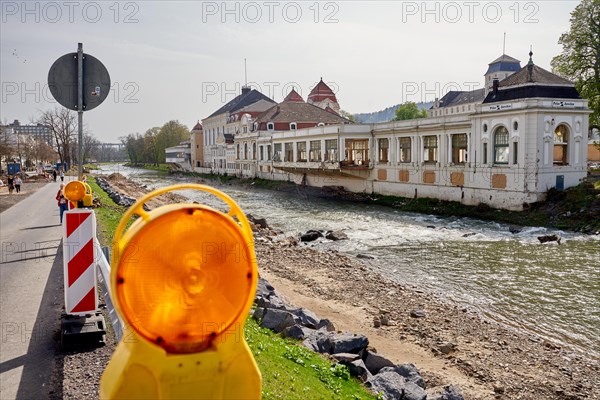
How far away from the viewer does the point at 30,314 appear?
791 cm

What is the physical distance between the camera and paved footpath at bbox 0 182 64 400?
550cm

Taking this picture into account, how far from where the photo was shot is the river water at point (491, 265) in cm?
1341

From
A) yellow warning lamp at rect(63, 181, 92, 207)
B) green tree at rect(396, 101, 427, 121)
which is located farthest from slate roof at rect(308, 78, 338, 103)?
yellow warning lamp at rect(63, 181, 92, 207)

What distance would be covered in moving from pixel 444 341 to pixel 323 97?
81.7 meters

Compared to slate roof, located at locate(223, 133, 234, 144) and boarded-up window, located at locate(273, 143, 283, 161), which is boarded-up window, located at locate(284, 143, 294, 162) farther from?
slate roof, located at locate(223, 133, 234, 144)

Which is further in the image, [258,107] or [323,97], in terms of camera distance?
[323,97]

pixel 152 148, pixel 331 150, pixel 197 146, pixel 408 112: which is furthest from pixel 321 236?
pixel 152 148

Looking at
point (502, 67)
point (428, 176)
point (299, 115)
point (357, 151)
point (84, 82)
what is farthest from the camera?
point (502, 67)

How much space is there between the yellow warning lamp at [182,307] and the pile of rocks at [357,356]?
532cm

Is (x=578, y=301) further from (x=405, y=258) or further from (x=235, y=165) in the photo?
(x=235, y=165)

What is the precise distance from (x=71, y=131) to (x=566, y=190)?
65899 mm

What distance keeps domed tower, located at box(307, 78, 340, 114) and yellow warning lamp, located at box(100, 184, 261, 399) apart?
88308 millimetres

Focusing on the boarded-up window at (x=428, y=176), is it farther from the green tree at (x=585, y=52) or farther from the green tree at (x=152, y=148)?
the green tree at (x=152, y=148)

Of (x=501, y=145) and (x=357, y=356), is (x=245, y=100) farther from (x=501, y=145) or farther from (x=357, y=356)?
(x=357, y=356)
